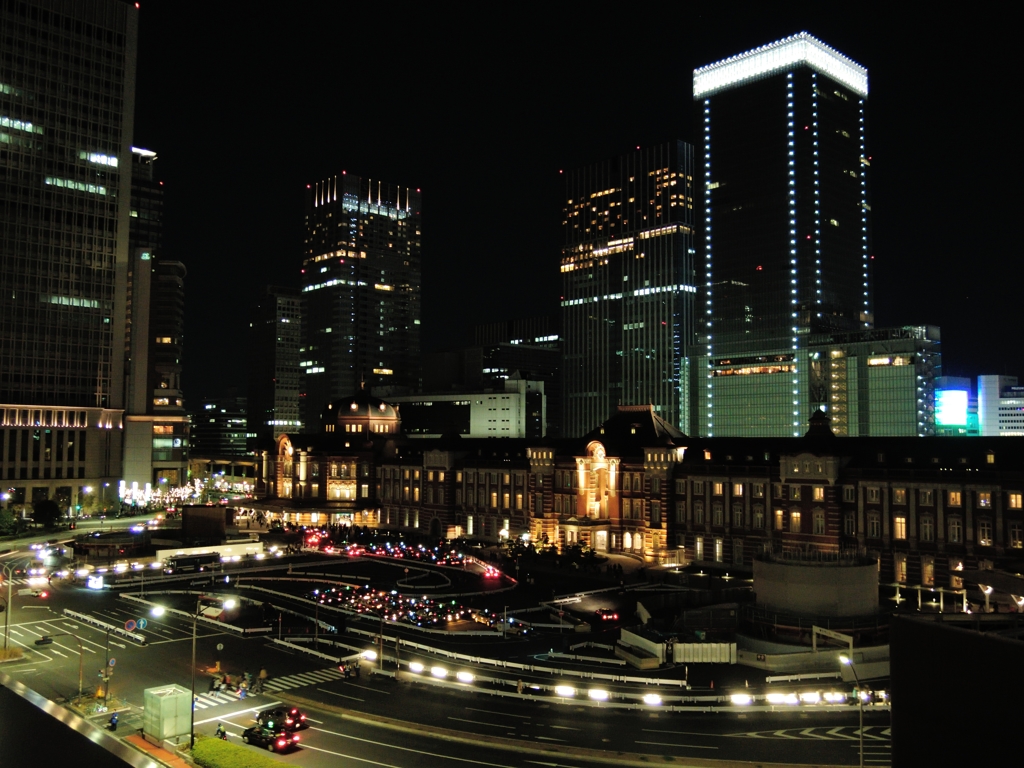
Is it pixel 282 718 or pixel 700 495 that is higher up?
pixel 700 495

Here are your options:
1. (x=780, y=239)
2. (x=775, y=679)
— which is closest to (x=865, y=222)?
(x=780, y=239)

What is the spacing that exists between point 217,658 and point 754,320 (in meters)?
157

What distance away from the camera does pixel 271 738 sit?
41.3m

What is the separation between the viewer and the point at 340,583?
88.8 metres

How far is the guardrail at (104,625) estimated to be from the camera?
63969 mm

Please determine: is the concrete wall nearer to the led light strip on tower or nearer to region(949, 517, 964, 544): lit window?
region(949, 517, 964, 544): lit window

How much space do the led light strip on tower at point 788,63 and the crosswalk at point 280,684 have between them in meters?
171

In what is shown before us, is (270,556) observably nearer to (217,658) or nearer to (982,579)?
(217,658)

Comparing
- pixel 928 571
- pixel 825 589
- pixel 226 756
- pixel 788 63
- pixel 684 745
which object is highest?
pixel 788 63

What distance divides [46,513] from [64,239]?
51853 mm

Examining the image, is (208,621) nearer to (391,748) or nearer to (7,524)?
(391,748)

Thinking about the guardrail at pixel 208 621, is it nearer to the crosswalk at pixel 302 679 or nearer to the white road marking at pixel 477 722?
the crosswalk at pixel 302 679

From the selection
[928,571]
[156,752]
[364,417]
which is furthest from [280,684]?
[364,417]

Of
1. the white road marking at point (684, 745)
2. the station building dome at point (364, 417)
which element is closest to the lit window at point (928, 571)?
the white road marking at point (684, 745)
